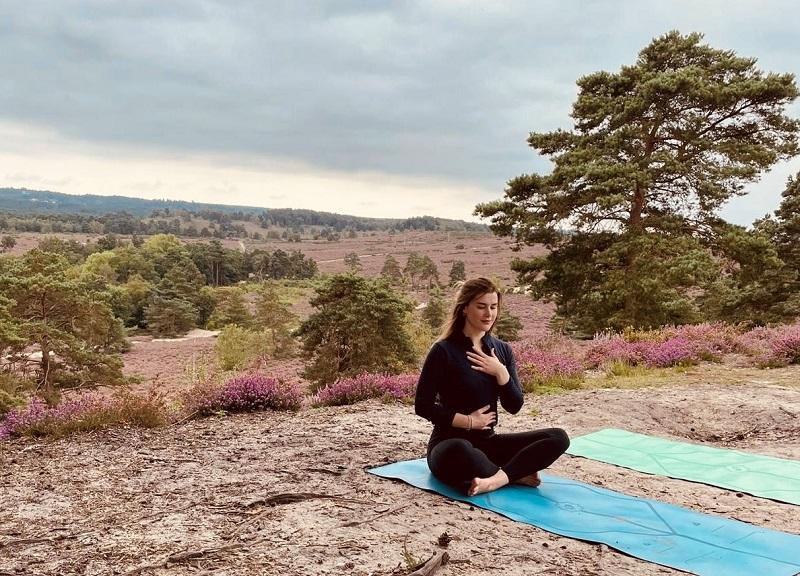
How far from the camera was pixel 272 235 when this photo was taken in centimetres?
19088

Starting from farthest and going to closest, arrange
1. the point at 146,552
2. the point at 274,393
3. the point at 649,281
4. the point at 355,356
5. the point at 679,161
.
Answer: the point at 355,356
the point at 679,161
the point at 649,281
the point at 274,393
the point at 146,552

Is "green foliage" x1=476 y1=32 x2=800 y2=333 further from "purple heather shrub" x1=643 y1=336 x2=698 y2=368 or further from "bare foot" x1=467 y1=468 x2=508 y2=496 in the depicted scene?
"bare foot" x1=467 y1=468 x2=508 y2=496

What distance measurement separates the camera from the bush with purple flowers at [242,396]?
24.1ft

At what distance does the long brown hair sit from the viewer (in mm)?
4262

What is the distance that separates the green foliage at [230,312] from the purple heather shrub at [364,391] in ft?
172

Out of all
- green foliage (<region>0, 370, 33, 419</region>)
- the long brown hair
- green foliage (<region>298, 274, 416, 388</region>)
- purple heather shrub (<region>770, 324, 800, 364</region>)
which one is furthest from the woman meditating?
green foliage (<region>298, 274, 416, 388</region>)

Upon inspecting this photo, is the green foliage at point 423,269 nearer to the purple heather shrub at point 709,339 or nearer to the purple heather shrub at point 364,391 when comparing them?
the purple heather shrub at point 709,339

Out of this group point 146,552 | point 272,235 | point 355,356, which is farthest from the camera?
point 272,235

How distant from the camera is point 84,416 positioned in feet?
21.1

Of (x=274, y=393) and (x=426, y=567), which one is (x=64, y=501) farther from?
(x=274, y=393)

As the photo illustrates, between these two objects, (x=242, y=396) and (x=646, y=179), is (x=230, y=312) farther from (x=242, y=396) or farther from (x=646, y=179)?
(x=242, y=396)

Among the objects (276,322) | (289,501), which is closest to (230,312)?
(276,322)

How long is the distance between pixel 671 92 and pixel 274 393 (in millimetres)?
14556

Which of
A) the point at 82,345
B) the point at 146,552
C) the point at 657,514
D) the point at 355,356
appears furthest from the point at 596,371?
the point at 82,345
